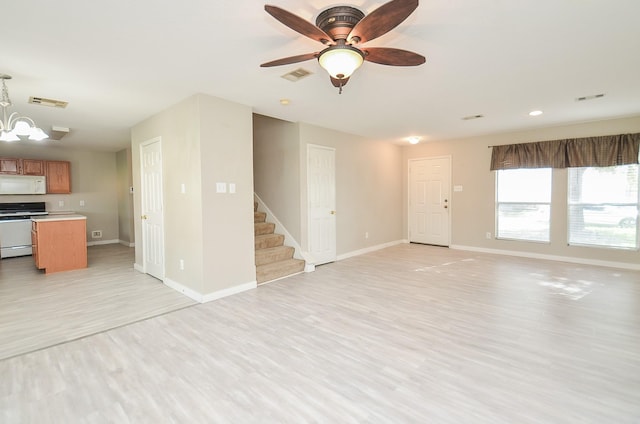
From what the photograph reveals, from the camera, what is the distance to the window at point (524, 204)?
5.68 m

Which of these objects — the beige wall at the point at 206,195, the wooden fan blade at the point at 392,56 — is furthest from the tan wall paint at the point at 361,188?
the wooden fan blade at the point at 392,56

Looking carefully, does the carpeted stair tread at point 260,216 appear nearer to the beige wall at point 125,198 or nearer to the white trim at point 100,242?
the beige wall at point 125,198

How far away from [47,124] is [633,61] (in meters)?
7.69

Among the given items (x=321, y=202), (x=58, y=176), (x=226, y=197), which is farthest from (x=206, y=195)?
(x=58, y=176)

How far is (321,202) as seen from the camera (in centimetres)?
538

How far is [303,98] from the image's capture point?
12.3ft

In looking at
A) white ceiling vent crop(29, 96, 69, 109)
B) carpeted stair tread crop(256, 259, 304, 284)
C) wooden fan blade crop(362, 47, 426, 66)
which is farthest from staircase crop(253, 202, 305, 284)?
wooden fan blade crop(362, 47, 426, 66)

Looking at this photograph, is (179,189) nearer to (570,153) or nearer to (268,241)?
(268,241)

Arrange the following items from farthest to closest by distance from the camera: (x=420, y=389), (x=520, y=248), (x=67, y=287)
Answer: (x=520, y=248)
(x=67, y=287)
(x=420, y=389)

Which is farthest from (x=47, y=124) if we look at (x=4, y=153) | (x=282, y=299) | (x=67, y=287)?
(x=282, y=299)

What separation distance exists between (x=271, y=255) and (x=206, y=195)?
1.63 m

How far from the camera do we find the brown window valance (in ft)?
15.8

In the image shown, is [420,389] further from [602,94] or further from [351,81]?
[602,94]

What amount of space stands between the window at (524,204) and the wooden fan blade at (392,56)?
511 cm
